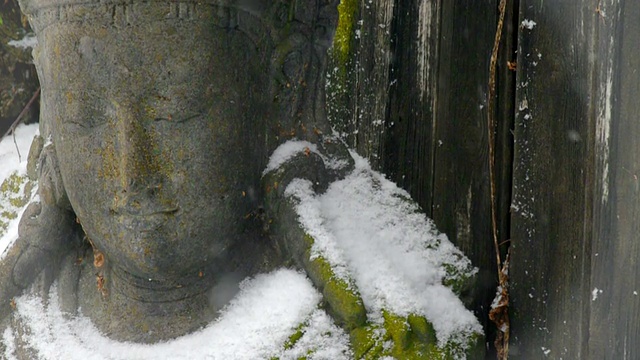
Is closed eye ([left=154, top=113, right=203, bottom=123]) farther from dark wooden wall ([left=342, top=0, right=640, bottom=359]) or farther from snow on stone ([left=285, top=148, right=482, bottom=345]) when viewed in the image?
dark wooden wall ([left=342, top=0, right=640, bottom=359])

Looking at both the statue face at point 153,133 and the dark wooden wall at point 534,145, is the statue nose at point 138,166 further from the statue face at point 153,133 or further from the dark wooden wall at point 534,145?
the dark wooden wall at point 534,145

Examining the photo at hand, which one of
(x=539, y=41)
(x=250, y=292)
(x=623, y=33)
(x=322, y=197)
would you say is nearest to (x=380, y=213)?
(x=322, y=197)

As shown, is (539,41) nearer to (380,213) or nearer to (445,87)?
(445,87)

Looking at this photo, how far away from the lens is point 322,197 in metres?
2.48

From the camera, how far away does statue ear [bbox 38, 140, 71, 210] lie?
2.46 meters

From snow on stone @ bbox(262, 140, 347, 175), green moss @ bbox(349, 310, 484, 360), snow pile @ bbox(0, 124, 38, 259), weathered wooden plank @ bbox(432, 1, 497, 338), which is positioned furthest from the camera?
snow pile @ bbox(0, 124, 38, 259)

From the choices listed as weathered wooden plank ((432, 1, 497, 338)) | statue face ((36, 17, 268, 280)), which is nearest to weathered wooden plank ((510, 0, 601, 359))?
weathered wooden plank ((432, 1, 497, 338))

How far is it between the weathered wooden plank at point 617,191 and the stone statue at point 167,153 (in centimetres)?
54

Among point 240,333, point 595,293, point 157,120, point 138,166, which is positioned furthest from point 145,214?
point 595,293

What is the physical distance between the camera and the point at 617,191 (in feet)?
7.04

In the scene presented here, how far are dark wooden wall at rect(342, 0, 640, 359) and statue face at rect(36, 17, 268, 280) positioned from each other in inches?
20.1

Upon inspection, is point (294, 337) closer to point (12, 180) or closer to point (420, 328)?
point (420, 328)

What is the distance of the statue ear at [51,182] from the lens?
8.06ft

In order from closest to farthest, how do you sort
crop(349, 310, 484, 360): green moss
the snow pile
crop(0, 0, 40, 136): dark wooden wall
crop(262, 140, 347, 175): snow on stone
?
crop(349, 310, 484, 360): green moss, crop(262, 140, 347, 175): snow on stone, the snow pile, crop(0, 0, 40, 136): dark wooden wall
